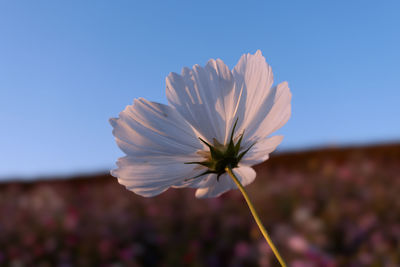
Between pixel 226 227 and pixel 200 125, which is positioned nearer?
pixel 200 125

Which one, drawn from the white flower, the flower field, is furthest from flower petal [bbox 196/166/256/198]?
the flower field

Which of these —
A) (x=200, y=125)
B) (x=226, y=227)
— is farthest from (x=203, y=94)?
(x=226, y=227)

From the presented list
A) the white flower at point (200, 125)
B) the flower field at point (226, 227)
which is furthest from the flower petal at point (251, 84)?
the flower field at point (226, 227)

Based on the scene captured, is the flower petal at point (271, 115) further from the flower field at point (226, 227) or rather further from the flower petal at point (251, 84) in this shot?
the flower field at point (226, 227)

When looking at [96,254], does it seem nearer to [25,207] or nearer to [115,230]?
[115,230]

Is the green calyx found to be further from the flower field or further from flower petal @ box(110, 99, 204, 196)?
the flower field

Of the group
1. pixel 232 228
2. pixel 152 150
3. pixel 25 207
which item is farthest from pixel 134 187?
pixel 25 207

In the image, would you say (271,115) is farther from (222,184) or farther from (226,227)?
(226,227)
